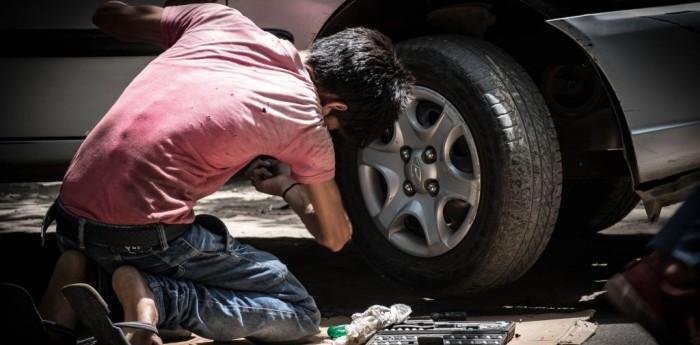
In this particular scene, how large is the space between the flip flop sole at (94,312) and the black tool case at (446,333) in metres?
0.88

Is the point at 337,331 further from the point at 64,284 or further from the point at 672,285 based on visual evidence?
the point at 672,285

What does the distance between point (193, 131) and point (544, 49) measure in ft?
6.08

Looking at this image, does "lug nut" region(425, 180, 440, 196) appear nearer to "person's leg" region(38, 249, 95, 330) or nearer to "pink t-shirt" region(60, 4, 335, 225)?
"pink t-shirt" region(60, 4, 335, 225)

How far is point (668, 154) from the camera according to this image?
364 cm

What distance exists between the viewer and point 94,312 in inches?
113

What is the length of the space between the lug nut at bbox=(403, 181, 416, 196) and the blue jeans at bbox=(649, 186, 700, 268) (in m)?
1.84

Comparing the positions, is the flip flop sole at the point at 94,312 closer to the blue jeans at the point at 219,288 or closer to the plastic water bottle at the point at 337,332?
the blue jeans at the point at 219,288

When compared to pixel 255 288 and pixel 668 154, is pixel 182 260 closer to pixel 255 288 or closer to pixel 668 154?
pixel 255 288

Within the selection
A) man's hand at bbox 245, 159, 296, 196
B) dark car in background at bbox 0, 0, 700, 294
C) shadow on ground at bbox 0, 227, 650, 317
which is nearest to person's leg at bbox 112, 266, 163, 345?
man's hand at bbox 245, 159, 296, 196

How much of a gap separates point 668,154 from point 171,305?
1668mm

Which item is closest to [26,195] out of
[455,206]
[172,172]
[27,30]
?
[27,30]

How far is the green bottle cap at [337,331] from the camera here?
360 cm

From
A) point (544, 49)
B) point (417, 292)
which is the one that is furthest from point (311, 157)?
point (544, 49)

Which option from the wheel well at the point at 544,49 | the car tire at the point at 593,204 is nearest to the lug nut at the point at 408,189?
the wheel well at the point at 544,49
